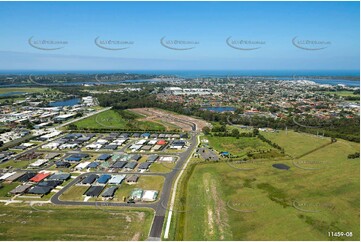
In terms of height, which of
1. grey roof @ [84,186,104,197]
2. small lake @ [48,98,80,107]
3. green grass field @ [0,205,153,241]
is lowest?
green grass field @ [0,205,153,241]

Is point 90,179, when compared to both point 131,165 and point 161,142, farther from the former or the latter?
point 161,142

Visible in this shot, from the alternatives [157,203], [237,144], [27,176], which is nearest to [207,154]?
[237,144]

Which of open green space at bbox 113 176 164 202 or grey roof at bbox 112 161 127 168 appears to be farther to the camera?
grey roof at bbox 112 161 127 168

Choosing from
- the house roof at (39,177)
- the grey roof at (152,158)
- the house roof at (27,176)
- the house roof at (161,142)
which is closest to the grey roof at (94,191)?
the house roof at (39,177)

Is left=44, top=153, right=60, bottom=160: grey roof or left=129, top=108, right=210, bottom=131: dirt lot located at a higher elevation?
left=129, top=108, right=210, bottom=131: dirt lot

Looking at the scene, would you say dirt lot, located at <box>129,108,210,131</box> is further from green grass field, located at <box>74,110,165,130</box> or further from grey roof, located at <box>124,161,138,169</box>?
grey roof, located at <box>124,161,138,169</box>

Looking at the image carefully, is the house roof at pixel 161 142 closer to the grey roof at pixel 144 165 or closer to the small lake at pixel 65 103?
the grey roof at pixel 144 165

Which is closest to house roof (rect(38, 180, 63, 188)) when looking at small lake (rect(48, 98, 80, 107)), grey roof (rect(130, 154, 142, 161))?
grey roof (rect(130, 154, 142, 161))

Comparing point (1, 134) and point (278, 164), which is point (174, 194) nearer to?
point (278, 164)
